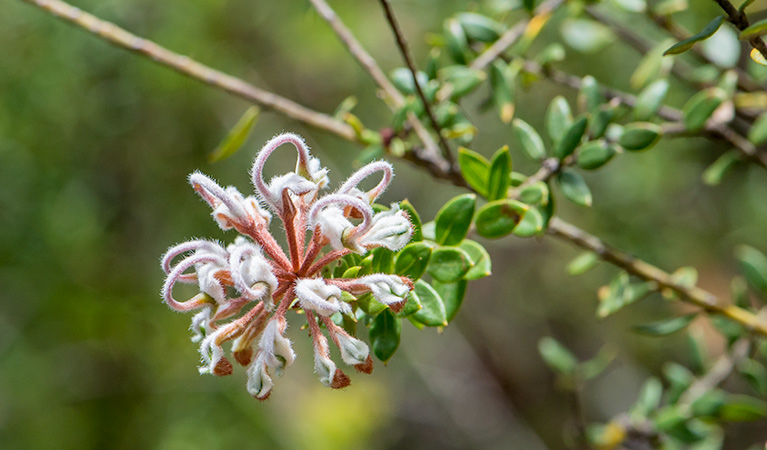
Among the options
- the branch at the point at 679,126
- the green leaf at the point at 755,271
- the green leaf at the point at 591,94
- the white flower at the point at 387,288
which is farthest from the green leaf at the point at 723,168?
the white flower at the point at 387,288

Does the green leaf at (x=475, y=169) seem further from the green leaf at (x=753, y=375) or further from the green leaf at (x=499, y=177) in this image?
the green leaf at (x=753, y=375)

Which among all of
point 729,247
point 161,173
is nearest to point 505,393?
point 729,247

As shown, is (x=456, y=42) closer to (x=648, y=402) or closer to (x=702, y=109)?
(x=702, y=109)

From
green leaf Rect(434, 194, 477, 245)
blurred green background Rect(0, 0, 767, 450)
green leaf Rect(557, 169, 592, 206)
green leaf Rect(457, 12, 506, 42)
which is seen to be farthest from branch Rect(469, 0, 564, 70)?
blurred green background Rect(0, 0, 767, 450)

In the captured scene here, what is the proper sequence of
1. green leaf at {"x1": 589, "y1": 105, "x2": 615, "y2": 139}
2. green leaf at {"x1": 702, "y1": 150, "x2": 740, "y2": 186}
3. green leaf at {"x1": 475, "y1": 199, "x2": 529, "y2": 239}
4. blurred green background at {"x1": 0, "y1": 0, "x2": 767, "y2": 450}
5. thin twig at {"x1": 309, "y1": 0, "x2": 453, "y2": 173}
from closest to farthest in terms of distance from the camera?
green leaf at {"x1": 475, "y1": 199, "x2": 529, "y2": 239}
green leaf at {"x1": 589, "y1": 105, "x2": 615, "y2": 139}
thin twig at {"x1": 309, "y1": 0, "x2": 453, "y2": 173}
green leaf at {"x1": 702, "y1": 150, "x2": 740, "y2": 186}
blurred green background at {"x1": 0, "y1": 0, "x2": 767, "y2": 450}

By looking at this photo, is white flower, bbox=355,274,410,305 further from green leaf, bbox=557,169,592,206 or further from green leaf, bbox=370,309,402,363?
green leaf, bbox=557,169,592,206

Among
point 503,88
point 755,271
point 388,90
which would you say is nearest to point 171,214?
point 388,90

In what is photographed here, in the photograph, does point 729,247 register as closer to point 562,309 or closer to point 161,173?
point 562,309
